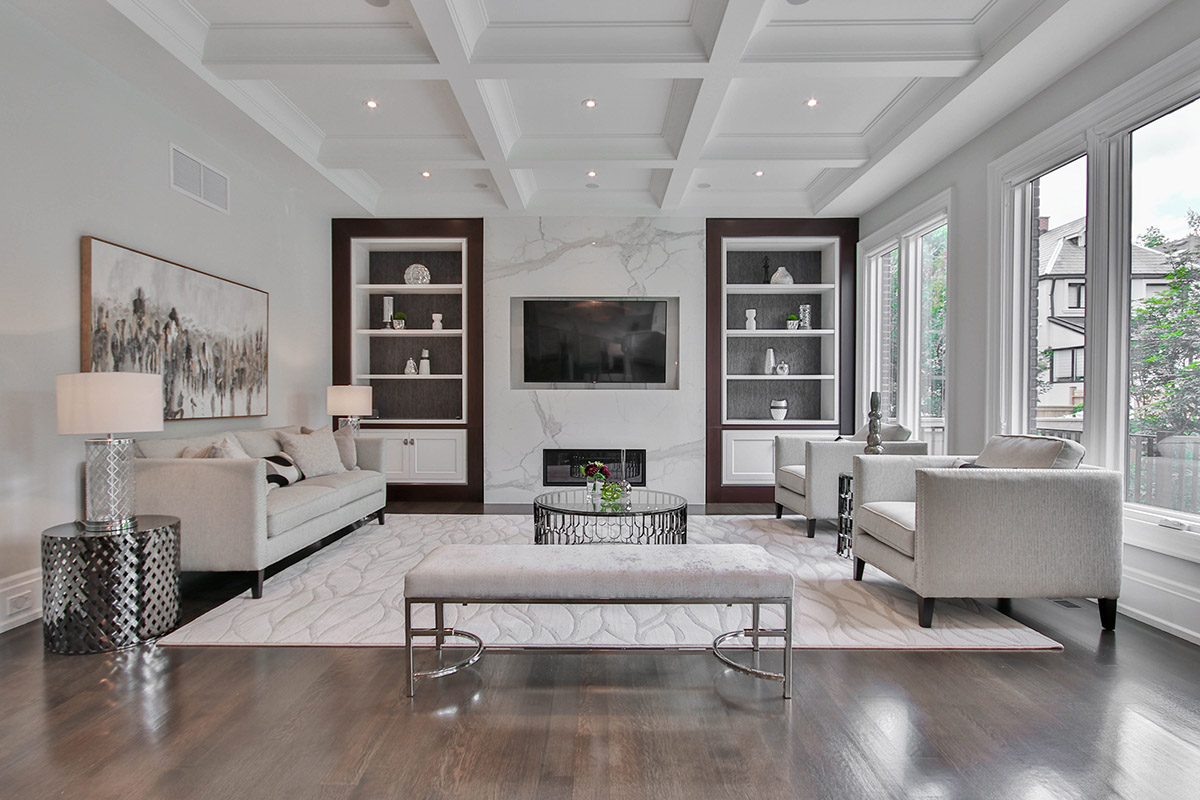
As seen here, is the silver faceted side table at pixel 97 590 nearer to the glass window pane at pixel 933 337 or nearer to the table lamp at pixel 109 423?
the table lamp at pixel 109 423

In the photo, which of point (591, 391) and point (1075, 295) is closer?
point (1075, 295)

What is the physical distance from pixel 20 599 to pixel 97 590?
63 centimetres

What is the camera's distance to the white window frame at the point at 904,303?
4512 mm

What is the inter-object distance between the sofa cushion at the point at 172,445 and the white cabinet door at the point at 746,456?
414 cm

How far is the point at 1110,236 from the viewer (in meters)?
3.07

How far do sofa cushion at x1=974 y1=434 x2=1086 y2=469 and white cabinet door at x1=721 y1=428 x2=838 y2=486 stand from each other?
2.71 m

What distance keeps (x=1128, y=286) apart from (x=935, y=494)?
143 cm

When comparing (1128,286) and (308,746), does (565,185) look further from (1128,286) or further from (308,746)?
(308,746)

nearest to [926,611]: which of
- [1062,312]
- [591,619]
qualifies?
[591,619]

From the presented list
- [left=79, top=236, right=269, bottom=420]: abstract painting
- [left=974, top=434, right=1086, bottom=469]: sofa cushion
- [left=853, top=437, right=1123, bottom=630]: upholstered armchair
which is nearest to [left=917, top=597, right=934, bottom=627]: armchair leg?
[left=853, top=437, right=1123, bottom=630]: upholstered armchair

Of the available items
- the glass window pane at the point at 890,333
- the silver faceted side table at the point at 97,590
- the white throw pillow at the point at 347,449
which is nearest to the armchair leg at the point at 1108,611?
the glass window pane at the point at 890,333

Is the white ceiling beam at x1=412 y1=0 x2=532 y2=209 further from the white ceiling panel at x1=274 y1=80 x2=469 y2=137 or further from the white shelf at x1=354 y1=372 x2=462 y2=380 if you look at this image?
the white shelf at x1=354 y1=372 x2=462 y2=380

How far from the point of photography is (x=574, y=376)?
6.23m

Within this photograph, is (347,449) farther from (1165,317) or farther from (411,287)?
(1165,317)
